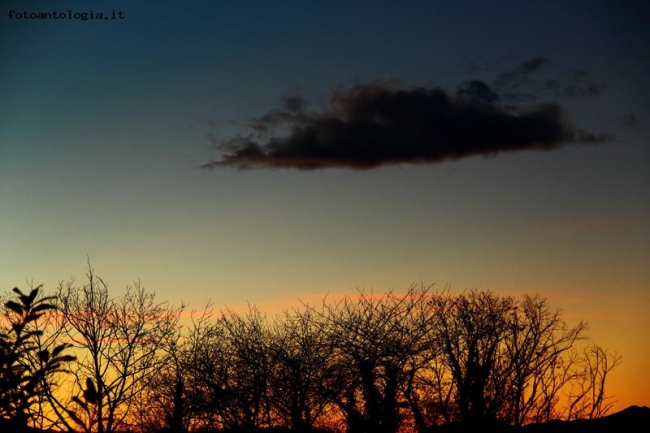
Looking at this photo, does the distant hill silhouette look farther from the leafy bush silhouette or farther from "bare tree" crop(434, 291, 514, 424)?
the leafy bush silhouette

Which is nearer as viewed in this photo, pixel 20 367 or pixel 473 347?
pixel 20 367

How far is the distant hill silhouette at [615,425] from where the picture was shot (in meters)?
33.8

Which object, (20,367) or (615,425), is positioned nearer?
(20,367)

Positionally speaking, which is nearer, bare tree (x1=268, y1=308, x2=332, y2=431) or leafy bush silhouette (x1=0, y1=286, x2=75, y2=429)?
leafy bush silhouette (x1=0, y1=286, x2=75, y2=429)

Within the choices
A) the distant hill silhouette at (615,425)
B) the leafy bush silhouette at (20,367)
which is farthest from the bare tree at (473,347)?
the leafy bush silhouette at (20,367)

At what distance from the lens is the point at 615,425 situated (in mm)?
35406

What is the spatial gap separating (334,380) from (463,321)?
46.9 feet

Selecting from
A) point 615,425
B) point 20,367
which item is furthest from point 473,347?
point 20,367

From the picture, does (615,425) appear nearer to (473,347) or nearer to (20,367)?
(473,347)

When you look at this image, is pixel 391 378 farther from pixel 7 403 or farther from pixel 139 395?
pixel 7 403

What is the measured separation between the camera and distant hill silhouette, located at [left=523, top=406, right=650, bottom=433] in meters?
33.8

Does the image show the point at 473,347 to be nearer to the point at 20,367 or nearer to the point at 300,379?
the point at 300,379

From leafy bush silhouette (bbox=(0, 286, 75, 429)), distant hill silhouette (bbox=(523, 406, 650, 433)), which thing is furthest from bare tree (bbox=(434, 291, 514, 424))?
leafy bush silhouette (bbox=(0, 286, 75, 429))

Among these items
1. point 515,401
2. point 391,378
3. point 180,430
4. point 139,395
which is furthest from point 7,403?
point 515,401
